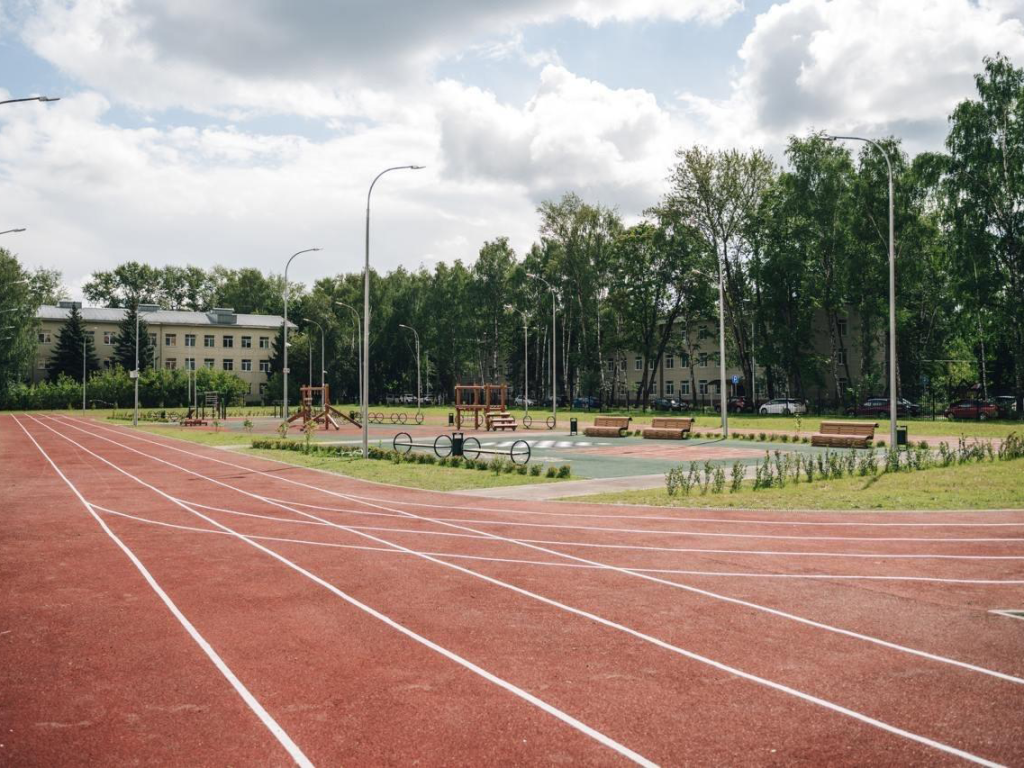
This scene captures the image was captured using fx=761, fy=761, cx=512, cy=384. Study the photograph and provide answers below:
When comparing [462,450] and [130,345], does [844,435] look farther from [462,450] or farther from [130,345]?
[130,345]

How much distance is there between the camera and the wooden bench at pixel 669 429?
114 feet

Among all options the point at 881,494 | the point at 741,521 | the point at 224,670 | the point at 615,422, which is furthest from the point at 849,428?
the point at 224,670

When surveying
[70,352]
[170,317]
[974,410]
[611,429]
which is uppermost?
[170,317]

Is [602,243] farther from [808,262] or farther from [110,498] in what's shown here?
[110,498]

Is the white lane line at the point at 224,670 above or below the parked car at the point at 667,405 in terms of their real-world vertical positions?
below

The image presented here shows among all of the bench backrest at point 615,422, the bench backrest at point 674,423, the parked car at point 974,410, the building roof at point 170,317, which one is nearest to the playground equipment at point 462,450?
the bench backrest at point 615,422

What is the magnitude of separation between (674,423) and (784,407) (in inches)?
913

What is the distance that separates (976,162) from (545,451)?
3349cm

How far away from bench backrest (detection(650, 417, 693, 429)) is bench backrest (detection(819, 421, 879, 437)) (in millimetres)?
6329

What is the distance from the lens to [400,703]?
567 centimetres

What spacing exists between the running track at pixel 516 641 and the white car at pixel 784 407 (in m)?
42.9

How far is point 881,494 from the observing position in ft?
53.3

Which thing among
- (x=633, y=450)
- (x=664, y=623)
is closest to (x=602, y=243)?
(x=633, y=450)

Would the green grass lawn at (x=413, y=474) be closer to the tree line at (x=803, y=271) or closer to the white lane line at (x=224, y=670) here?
the white lane line at (x=224, y=670)
